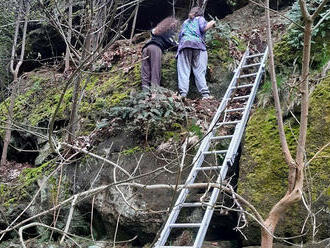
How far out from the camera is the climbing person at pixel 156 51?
23.5 feet

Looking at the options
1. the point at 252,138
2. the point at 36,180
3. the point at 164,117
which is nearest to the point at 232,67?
the point at 164,117

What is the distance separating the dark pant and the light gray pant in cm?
38

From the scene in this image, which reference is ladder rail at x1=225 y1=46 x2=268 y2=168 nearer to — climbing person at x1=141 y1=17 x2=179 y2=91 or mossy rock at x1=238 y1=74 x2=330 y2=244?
mossy rock at x1=238 y1=74 x2=330 y2=244

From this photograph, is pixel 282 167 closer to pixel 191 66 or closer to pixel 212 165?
pixel 212 165

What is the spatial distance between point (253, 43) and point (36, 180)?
4.50 metres

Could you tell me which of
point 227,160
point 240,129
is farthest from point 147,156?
point 227,160

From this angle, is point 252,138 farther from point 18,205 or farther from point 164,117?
point 18,205

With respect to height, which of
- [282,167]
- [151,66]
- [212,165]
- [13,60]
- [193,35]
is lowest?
[212,165]

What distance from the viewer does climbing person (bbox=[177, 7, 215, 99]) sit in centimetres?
688

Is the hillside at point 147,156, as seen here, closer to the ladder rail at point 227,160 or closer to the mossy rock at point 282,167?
the mossy rock at point 282,167

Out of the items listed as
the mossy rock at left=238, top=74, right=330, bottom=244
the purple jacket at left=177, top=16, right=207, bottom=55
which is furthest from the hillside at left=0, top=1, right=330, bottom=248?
the purple jacket at left=177, top=16, right=207, bottom=55

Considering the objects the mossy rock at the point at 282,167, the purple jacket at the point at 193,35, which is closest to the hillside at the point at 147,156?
the mossy rock at the point at 282,167

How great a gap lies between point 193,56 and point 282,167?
3.00 metres

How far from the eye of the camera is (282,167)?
463cm
